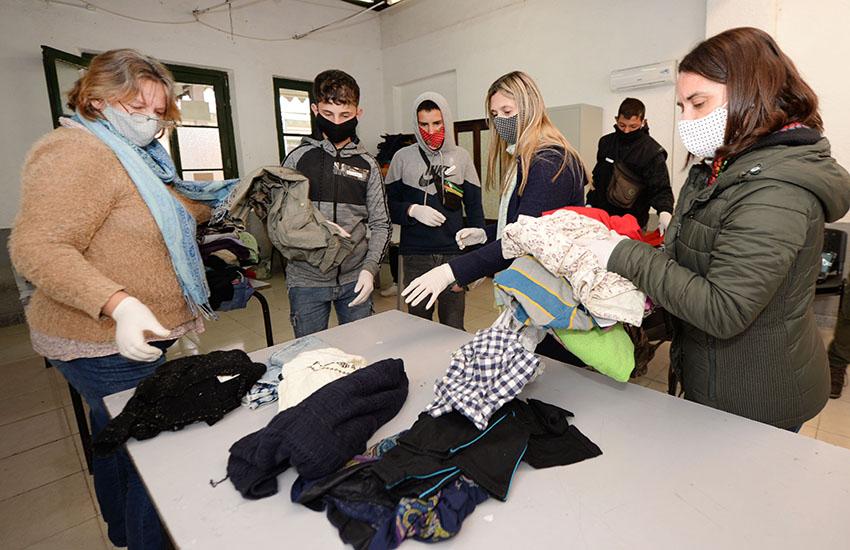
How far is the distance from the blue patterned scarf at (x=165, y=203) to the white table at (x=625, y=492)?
48 centimetres

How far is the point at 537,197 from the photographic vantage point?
1.40 meters

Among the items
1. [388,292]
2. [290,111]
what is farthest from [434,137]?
[290,111]

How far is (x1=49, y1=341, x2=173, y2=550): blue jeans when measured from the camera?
1.11 metres

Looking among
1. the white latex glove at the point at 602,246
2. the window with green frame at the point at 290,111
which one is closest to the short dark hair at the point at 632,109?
the white latex glove at the point at 602,246

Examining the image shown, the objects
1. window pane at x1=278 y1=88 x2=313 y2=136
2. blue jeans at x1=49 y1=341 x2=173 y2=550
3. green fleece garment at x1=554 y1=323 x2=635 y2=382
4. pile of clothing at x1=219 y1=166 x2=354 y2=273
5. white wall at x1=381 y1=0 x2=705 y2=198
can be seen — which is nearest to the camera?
green fleece garment at x1=554 y1=323 x2=635 y2=382

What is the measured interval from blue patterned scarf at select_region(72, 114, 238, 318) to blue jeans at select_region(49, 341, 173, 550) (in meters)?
0.21

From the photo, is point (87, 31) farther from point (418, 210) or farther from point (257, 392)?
point (257, 392)

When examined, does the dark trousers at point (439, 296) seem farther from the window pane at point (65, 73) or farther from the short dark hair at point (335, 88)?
the window pane at point (65, 73)

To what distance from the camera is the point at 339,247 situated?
1.77 m

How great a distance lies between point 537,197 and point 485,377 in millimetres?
655

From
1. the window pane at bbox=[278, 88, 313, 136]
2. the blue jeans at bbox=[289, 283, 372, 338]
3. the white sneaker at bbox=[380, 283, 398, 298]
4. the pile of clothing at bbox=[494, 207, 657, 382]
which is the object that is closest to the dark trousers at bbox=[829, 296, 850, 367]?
the pile of clothing at bbox=[494, 207, 657, 382]

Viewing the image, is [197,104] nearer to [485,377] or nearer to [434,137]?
[434,137]

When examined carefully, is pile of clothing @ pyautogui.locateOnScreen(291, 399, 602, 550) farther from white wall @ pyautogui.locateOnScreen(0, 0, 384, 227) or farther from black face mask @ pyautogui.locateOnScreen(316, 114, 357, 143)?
white wall @ pyautogui.locateOnScreen(0, 0, 384, 227)

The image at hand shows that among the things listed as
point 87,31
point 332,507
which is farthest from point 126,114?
point 87,31
